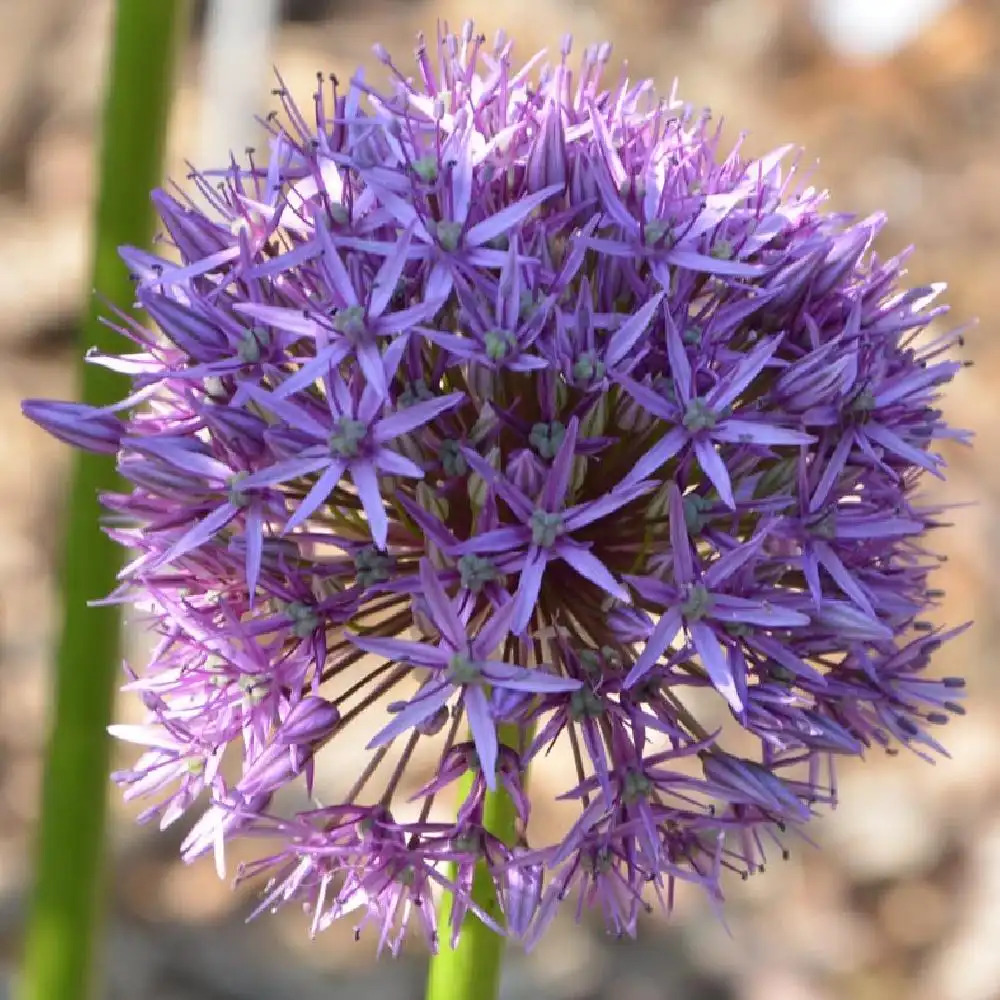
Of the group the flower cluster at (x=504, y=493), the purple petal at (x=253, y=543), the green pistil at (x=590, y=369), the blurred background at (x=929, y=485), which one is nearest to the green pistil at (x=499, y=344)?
the flower cluster at (x=504, y=493)

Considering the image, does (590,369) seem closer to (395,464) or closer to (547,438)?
(547,438)

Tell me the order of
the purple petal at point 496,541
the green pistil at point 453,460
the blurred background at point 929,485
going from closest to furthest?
the purple petal at point 496,541, the green pistil at point 453,460, the blurred background at point 929,485

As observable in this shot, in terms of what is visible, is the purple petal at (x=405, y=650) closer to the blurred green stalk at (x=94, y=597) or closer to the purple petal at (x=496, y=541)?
the purple petal at (x=496, y=541)

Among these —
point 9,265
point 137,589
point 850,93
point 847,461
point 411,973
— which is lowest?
point 411,973

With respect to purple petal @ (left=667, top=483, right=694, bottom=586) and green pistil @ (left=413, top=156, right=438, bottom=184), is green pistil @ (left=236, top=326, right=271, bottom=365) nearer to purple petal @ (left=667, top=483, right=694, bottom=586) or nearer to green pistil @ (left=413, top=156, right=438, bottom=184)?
green pistil @ (left=413, top=156, right=438, bottom=184)

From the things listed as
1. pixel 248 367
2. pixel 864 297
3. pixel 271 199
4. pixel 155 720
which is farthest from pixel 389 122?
pixel 155 720

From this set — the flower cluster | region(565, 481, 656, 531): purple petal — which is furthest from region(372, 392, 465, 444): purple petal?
region(565, 481, 656, 531): purple petal

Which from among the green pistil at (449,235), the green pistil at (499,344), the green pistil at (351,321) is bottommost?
the green pistil at (499,344)

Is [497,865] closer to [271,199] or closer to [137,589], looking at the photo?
[137,589]
